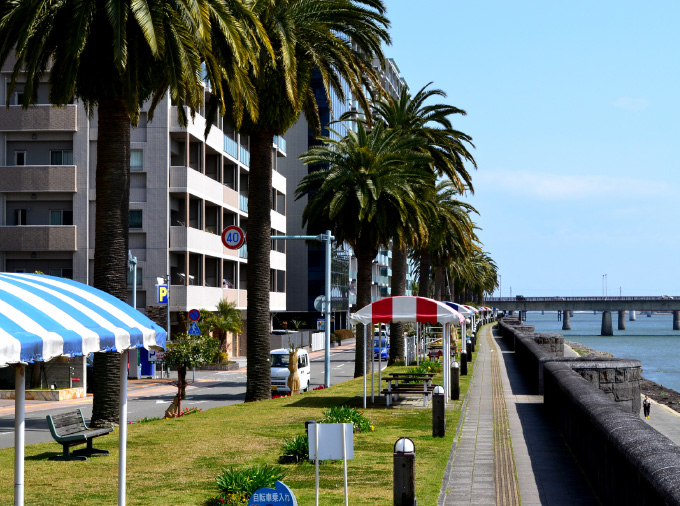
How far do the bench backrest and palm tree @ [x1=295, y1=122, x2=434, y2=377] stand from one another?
1936 centimetres

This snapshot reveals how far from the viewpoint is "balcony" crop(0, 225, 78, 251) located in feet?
169

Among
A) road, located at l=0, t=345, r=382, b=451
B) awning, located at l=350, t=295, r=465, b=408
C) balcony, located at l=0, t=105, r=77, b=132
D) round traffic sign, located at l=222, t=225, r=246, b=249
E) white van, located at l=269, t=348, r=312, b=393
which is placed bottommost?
road, located at l=0, t=345, r=382, b=451

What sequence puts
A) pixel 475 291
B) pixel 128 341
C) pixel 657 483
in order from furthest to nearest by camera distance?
pixel 475 291 → pixel 128 341 → pixel 657 483

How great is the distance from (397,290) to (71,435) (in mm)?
28603

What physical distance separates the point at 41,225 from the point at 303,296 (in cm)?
5234

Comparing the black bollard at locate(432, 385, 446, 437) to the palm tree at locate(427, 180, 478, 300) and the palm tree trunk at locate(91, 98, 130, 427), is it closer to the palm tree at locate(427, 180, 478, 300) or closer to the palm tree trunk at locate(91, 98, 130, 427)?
the palm tree trunk at locate(91, 98, 130, 427)

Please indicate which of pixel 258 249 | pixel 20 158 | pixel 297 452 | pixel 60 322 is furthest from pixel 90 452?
pixel 20 158

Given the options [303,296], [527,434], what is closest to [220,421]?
[527,434]

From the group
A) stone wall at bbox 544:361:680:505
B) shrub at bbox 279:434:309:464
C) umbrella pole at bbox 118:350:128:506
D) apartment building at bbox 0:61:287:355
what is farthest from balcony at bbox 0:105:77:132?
umbrella pole at bbox 118:350:128:506

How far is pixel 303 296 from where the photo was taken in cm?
10250

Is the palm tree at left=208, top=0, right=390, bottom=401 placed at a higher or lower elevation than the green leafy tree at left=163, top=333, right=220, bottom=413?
higher

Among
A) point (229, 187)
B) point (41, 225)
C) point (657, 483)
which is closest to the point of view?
point (657, 483)

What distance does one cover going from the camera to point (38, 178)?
5162 cm

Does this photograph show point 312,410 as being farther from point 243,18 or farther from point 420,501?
point 420,501
